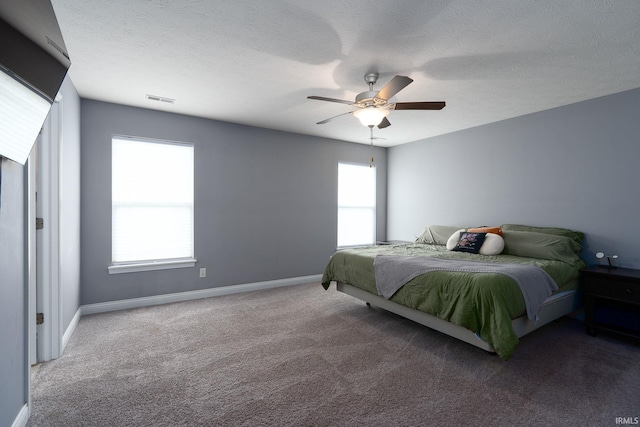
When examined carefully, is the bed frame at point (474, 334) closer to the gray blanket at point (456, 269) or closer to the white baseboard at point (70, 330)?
the gray blanket at point (456, 269)

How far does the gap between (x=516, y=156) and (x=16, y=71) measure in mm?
4877

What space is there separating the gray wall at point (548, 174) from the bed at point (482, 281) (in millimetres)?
273

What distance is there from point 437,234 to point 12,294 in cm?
471

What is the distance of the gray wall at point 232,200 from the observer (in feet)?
11.5


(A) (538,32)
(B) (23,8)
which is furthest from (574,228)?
(B) (23,8)

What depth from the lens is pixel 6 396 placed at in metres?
1.54

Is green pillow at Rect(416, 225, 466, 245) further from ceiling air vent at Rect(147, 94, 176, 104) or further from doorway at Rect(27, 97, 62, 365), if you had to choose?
doorway at Rect(27, 97, 62, 365)

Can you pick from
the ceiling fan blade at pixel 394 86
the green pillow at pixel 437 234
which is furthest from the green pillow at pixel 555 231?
the ceiling fan blade at pixel 394 86

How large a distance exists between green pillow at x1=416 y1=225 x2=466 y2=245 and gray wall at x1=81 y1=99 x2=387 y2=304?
1590 mm

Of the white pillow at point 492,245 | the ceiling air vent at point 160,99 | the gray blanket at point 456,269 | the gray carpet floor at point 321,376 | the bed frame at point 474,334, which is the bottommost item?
the gray carpet floor at point 321,376

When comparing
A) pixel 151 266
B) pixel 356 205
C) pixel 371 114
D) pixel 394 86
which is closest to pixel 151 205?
pixel 151 266

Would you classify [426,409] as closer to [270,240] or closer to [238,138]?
[270,240]

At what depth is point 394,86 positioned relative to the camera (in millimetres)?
2291

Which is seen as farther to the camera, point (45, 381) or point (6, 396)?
point (45, 381)
